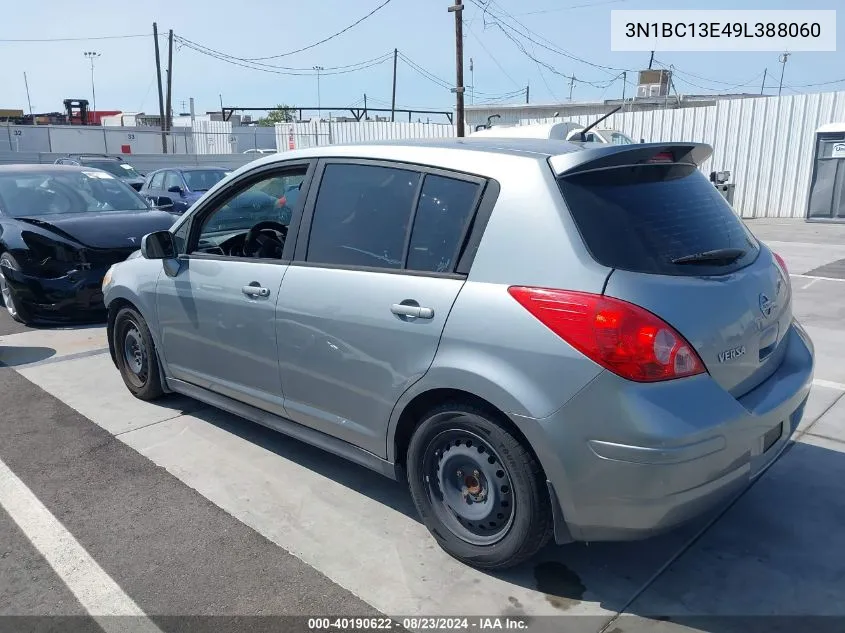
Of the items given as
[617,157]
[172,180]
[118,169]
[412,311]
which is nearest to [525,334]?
[412,311]

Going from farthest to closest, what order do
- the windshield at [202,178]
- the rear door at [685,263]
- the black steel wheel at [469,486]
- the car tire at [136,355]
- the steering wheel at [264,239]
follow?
the windshield at [202,178] < the car tire at [136,355] < the steering wheel at [264,239] < the black steel wheel at [469,486] < the rear door at [685,263]

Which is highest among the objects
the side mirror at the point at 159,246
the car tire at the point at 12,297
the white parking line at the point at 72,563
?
the side mirror at the point at 159,246

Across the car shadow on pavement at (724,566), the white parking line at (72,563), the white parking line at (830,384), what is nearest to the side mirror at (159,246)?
the white parking line at (72,563)

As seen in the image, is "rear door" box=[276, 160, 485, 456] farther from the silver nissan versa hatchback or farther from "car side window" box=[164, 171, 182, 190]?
"car side window" box=[164, 171, 182, 190]

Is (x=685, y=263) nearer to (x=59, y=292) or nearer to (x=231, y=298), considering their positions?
(x=231, y=298)

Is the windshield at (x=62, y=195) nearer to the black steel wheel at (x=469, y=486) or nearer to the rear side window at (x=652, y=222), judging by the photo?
the black steel wheel at (x=469, y=486)

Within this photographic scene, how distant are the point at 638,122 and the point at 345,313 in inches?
674

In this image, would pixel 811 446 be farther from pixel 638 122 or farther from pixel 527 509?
pixel 638 122

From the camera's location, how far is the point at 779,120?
1592cm

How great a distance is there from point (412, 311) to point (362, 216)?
2.19 feet

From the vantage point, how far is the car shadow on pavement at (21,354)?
6148mm

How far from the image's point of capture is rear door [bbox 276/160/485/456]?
2.94 metres

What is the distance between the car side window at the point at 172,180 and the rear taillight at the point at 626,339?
12.6 meters

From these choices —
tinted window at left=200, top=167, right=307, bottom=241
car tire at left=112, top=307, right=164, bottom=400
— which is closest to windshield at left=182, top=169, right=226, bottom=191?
car tire at left=112, top=307, right=164, bottom=400
